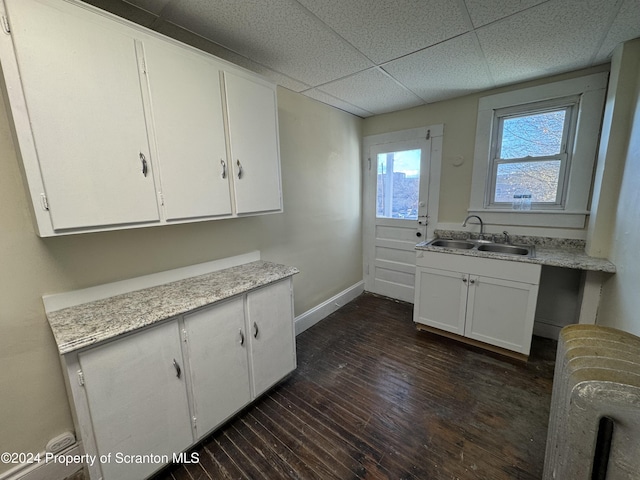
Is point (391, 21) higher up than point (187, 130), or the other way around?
point (391, 21)

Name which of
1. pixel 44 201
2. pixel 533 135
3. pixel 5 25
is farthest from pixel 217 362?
pixel 533 135

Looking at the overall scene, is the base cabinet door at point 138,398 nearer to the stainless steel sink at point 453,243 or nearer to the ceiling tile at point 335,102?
the ceiling tile at point 335,102

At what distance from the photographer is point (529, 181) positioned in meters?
2.49

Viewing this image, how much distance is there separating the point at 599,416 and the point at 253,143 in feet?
6.36

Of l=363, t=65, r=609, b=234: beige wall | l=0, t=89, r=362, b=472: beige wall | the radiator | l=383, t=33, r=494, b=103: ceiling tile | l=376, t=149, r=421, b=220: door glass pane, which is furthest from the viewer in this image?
l=376, t=149, r=421, b=220: door glass pane

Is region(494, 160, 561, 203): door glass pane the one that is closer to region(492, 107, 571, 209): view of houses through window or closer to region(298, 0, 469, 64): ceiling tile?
region(492, 107, 571, 209): view of houses through window

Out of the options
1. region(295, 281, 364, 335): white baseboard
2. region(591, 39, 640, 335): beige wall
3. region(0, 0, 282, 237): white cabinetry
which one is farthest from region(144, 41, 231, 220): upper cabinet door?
region(591, 39, 640, 335): beige wall

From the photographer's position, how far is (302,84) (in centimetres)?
229

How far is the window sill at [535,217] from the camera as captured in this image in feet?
7.42

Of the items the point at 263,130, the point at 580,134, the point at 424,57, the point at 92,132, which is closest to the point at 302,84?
the point at 263,130

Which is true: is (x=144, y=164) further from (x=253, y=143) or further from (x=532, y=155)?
(x=532, y=155)

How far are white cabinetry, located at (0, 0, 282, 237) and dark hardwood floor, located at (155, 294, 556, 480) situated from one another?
1.39m

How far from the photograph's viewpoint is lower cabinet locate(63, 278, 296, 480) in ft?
3.62

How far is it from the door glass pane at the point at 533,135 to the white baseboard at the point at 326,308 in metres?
2.28
